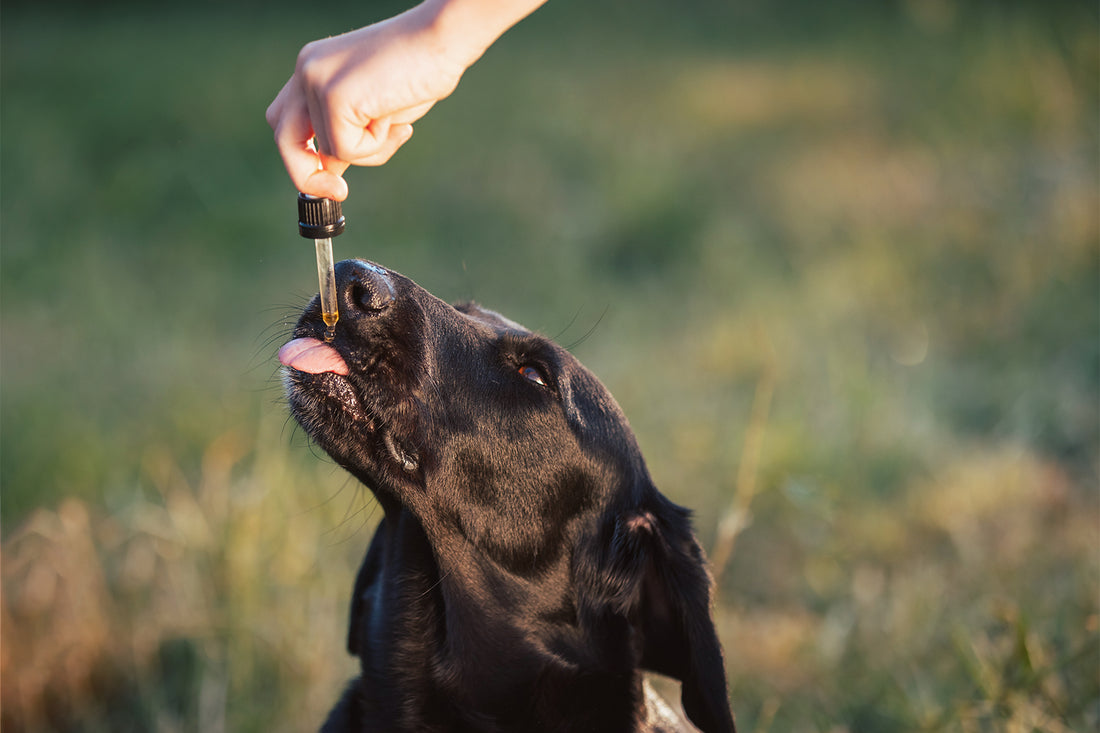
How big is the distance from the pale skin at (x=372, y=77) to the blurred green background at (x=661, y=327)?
23.7 inches

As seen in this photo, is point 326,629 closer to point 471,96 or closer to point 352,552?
point 352,552

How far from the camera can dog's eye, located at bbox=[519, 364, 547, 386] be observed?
86.9 inches

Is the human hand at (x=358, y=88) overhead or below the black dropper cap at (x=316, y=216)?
overhead

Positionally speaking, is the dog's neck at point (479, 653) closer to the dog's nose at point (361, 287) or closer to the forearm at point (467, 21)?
the dog's nose at point (361, 287)

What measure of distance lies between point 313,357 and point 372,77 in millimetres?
633

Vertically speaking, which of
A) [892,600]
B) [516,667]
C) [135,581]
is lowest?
[892,600]

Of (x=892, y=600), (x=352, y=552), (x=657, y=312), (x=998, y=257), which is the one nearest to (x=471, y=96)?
(x=657, y=312)

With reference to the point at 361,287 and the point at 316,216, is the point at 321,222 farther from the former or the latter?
the point at 361,287

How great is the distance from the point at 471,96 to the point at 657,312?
4.34 m

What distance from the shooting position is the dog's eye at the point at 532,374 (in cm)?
221

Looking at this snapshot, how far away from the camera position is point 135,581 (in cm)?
334

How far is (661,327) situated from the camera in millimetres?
5957

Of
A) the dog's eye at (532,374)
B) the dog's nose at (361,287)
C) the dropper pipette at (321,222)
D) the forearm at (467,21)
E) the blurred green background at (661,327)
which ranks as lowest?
the blurred green background at (661,327)

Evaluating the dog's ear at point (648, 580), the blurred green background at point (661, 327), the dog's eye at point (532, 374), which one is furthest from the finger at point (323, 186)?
the dog's ear at point (648, 580)
